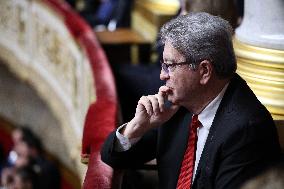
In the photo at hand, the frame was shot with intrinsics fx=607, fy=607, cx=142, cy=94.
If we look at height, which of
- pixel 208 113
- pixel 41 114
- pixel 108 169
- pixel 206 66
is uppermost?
pixel 206 66

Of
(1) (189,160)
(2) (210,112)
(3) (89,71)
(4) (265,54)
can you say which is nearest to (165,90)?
(2) (210,112)

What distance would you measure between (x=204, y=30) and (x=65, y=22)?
3.98 m

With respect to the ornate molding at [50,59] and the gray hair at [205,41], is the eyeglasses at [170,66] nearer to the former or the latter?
the gray hair at [205,41]

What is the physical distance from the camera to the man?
80.1 inches

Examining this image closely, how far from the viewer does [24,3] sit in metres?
7.41

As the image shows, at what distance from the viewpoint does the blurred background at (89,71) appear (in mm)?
2707

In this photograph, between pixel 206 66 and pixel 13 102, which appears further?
pixel 13 102

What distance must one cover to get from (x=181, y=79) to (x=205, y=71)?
95mm

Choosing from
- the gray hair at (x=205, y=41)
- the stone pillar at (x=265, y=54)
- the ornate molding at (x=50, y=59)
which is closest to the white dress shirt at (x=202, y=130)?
the gray hair at (x=205, y=41)

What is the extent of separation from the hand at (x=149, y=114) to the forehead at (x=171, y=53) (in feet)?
0.59

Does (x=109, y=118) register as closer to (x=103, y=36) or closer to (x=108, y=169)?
(x=108, y=169)

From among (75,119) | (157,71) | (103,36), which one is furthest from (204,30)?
(103,36)

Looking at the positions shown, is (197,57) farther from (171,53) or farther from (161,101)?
(161,101)

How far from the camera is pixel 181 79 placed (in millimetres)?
Result: 2158
